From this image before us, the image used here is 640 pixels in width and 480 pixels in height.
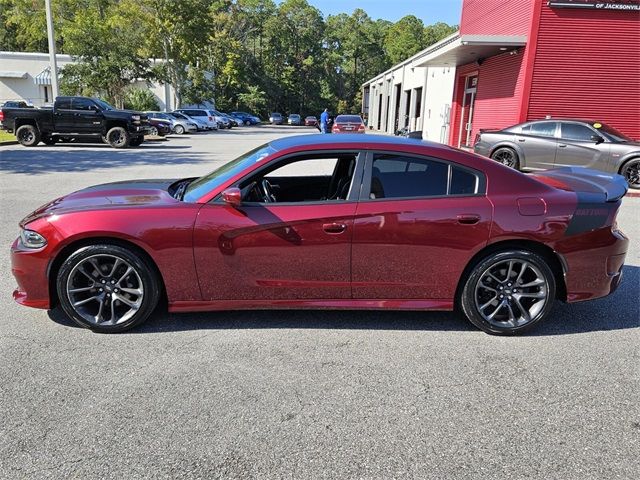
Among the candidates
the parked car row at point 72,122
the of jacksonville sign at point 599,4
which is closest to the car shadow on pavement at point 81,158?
the parked car row at point 72,122

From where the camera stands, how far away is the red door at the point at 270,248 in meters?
3.82

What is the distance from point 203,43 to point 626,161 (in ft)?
126

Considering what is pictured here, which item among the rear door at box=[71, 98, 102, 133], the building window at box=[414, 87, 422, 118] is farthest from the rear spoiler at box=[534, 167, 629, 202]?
the building window at box=[414, 87, 422, 118]

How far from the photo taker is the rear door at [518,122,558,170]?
12852mm

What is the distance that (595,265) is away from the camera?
407cm

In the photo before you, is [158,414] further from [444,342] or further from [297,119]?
[297,119]

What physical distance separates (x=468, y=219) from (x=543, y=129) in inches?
417

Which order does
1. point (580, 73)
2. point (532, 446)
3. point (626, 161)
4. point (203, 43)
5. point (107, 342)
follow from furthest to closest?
point (203, 43), point (580, 73), point (626, 161), point (107, 342), point (532, 446)

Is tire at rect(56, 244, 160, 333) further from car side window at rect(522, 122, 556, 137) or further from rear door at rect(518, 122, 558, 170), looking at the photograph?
car side window at rect(522, 122, 556, 137)

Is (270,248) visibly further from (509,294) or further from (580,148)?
(580,148)

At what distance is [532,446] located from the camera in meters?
2.76

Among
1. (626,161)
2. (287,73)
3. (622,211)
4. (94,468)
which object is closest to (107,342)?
(94,468)

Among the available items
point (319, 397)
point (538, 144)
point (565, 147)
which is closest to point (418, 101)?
point (538, 144)

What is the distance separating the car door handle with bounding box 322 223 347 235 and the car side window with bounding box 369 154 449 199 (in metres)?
0.46
